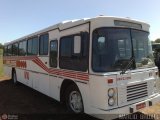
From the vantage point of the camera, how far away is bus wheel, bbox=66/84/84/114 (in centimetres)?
683

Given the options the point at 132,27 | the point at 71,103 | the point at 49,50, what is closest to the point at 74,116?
the point at 71,103

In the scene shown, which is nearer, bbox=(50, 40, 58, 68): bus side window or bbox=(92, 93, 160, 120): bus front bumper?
bbox=(92, 93, 160, 120): bus front bumper

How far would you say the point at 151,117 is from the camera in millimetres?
6953

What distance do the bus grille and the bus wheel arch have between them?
1466 millimetres

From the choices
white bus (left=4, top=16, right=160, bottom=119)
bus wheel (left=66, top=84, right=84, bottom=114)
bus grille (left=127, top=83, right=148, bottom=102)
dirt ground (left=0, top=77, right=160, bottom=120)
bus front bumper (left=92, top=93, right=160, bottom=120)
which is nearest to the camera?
bus front bumper (left=92, top=93, right=160, bottom=120)

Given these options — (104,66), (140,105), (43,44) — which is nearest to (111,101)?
(104,66)

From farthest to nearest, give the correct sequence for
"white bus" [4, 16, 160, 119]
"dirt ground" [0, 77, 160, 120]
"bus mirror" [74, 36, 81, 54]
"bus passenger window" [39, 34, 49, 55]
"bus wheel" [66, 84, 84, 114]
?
"bus passenger window" [39, 34, 49, 55], "dirt ground" [0, 77, 160, 120], "bus wheel" [66, 84, 84, 114], "bus mirror" [74, 36, 81, 54], "white bus" [4, 16, 160, 119]

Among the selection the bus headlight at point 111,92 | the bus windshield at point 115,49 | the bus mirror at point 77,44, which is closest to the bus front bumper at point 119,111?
the bus headlight at point 111,92

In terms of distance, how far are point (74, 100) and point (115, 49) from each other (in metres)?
2.29

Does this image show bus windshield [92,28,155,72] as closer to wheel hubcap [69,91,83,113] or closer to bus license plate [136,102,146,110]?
bus license plate [136,102,146,110]

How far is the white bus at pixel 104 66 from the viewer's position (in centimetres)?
566

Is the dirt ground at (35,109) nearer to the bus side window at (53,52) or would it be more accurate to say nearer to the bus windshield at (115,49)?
the bus side window at (53,52)

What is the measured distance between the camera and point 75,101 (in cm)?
703

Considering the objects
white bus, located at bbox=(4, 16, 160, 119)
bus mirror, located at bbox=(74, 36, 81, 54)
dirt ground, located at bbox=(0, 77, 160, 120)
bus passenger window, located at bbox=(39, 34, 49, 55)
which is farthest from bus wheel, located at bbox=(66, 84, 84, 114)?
bus passenger window, located at bbox=(39, 34, 49, 55)
